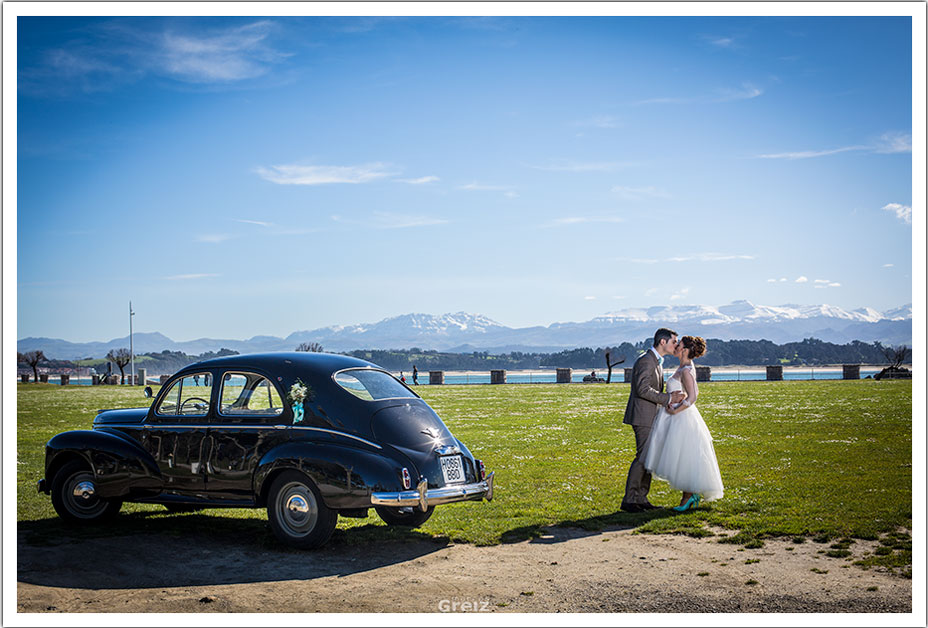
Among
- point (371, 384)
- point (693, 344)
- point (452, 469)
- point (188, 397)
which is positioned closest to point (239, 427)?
point (188, 397)

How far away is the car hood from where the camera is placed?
461 inches

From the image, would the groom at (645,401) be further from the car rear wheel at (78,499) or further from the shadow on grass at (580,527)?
the car rear wheel at (78,499)

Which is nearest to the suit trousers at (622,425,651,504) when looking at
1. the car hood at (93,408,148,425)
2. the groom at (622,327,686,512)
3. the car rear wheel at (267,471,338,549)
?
the groom at (622,327,686,512)

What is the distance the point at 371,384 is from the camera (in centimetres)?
1070

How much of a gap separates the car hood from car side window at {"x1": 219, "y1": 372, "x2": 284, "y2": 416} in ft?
5.10

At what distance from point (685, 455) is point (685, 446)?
121 millimetres

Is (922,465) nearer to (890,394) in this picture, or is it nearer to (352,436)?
(352,436)

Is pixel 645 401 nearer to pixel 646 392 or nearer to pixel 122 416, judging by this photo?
pixel 646 392

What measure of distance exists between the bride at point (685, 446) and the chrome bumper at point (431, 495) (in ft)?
8.88

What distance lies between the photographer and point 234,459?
10.4m

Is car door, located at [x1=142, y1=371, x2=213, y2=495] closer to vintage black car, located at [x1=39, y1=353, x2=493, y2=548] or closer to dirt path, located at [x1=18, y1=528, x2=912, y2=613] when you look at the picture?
vintage black car, located at [x1=39, y1=353, x2=493, y2=548]

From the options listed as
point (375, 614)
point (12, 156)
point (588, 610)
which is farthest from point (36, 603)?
point (12, 156)

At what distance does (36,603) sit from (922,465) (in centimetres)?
1083

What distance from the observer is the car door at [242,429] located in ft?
33.6
